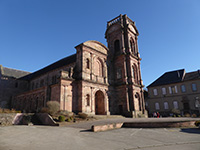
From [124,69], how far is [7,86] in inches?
1120

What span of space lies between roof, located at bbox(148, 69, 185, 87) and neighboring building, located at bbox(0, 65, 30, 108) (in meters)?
36.4

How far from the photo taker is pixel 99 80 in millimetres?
24547

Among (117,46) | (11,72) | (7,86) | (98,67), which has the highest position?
(117,46)

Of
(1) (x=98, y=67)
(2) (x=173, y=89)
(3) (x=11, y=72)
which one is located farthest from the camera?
(3) (x=11, y=72)

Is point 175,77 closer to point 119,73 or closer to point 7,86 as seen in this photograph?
point 119,73

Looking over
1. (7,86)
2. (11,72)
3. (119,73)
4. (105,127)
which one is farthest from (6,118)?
(11,72)

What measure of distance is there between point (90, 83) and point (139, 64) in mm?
13485

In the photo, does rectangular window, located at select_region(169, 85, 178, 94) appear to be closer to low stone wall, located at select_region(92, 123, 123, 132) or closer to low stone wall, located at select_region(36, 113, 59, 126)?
low stone wall, located at select_region(92, 123, 123, 132)

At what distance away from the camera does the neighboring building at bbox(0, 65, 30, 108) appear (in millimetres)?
32456

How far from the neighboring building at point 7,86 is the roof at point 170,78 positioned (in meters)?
36.4

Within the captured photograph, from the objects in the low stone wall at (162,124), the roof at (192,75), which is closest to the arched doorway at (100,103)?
the low stone wall at (162,124)

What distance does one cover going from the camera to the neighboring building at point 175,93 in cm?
3234

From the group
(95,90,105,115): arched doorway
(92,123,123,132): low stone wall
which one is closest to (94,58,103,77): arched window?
(95,90,105,115): arched doorway

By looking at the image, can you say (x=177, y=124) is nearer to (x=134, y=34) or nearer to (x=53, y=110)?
(x=53, y=110)
